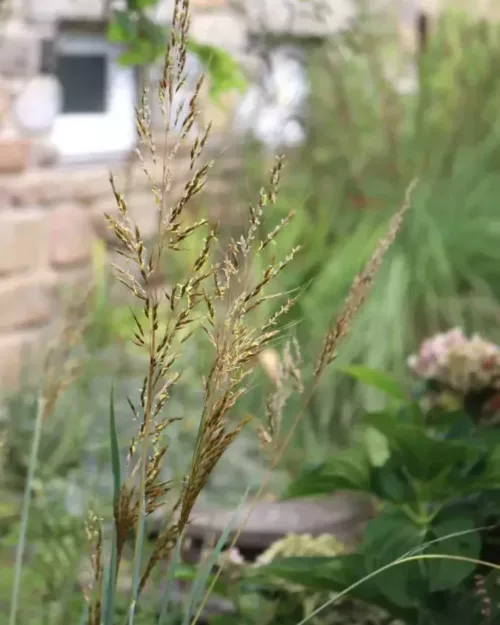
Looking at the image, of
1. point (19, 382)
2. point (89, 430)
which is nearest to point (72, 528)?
point (89, 430)

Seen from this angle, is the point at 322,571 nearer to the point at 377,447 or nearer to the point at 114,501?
the point at 114,501

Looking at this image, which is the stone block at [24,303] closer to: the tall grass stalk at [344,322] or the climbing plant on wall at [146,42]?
the climbing plant on wall at [146,42]

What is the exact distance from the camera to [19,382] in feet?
8.70

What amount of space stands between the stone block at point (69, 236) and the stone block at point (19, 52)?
1.27 ft

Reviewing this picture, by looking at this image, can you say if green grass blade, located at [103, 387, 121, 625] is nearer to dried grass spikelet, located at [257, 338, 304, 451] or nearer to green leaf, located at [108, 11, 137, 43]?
dried grass spikelet, located at [257, 338, 304, 451]

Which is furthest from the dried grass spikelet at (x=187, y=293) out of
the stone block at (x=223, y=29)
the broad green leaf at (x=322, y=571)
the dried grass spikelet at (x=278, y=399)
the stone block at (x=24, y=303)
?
the stone block at (x=223, y=29)

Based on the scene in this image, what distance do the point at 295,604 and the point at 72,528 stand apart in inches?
14.8

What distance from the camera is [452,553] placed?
3.32ft

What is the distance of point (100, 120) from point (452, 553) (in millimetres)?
2291

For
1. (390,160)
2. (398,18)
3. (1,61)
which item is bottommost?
(390,160)

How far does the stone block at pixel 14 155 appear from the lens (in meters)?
2.64

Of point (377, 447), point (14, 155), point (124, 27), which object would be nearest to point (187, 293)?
point (124, 27)

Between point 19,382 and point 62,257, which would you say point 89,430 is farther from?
point 62,257

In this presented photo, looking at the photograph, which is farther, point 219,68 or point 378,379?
point 219,68
